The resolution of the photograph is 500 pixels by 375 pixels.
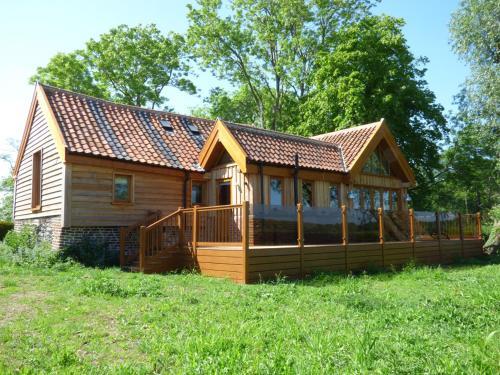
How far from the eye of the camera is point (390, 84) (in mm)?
27094

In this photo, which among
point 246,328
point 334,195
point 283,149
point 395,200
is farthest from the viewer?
point 395,200

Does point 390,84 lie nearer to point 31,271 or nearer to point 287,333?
point 31,271

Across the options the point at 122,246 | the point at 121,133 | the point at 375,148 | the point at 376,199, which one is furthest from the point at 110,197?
the point at 376,199

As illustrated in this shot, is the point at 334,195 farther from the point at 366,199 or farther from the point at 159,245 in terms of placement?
the point at 159,245

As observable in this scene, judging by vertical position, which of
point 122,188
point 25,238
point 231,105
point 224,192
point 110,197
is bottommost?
point 25,238

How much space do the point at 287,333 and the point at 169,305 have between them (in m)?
2.57

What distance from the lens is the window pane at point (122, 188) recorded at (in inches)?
648

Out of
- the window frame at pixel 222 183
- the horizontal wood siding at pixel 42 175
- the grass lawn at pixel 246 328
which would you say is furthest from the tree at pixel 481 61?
the horizontal wood siding at pixel 42 175

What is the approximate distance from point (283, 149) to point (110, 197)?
668 cm

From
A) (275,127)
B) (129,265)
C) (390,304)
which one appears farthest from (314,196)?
(275,127)

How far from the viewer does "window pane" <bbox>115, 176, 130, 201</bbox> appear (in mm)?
16453

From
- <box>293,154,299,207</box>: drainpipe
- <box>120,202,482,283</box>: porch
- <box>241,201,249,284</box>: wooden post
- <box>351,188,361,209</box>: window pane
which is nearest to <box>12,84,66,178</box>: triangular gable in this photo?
<box>120,202,482,283</box>: porch

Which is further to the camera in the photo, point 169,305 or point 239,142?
point 239,142

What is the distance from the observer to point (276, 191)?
53.7ft
